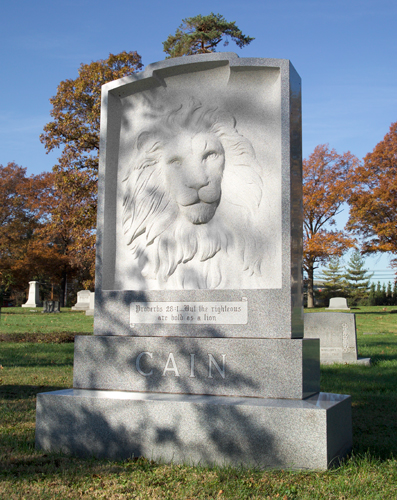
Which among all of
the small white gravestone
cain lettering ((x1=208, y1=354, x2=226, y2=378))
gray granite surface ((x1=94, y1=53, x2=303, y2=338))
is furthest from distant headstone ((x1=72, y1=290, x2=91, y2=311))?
cain lettering ((x1=208, y1=354, x2=226, y2=378))

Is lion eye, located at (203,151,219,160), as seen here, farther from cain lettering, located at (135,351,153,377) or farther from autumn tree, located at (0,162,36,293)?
autumn tree, located at (0,162,36,293)

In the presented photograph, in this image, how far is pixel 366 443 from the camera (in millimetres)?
4352

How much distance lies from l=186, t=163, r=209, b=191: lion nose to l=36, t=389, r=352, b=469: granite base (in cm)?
189

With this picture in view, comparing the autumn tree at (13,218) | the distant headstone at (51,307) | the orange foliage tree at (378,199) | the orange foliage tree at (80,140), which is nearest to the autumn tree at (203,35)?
the orange foliage tree at (80,140)

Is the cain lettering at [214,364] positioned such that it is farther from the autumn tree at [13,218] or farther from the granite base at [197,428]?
the autumn tree at [13,218]

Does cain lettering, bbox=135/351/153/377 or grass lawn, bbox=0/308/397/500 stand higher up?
cain lettering, bbox=135/351/153/377

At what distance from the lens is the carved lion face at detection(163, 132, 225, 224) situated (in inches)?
180

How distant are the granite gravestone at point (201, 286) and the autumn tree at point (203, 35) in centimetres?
1755

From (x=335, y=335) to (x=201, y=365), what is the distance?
6.18 meters

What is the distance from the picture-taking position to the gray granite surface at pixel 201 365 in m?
3.88

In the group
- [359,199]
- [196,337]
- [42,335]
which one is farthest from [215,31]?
[196,337]

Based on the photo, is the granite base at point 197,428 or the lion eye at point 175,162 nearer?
the granite base at point 197,428

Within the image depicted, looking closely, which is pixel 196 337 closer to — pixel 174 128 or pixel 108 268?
pixel 108 268

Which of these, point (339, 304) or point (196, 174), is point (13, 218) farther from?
point (196, 174)
